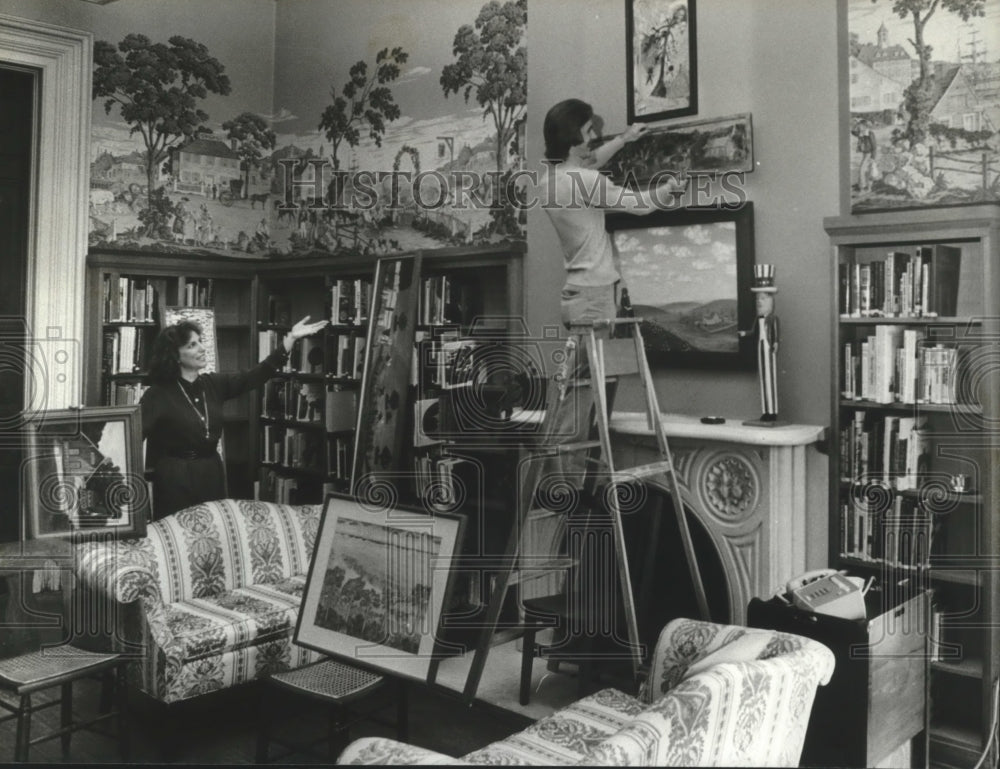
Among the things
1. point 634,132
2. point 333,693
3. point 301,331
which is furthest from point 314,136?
point 333,693

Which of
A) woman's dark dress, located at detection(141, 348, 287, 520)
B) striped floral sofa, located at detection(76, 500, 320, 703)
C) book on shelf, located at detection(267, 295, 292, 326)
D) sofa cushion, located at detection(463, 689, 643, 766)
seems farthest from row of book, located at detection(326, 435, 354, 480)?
sofa cushion, located at detection(463, 689, 643, 766)

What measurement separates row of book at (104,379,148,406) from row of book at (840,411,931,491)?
4348 millimetres

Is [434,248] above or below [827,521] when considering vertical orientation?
above

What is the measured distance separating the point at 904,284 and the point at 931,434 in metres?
0.60

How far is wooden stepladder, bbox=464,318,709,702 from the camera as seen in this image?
3.63 m

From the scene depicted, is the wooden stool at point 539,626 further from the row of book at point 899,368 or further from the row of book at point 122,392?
the row of book at point 122,392

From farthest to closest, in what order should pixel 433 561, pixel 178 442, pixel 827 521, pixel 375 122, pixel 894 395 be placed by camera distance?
pixel 375 122, pixel 178 442, pixel 827 521, pixel 894 395, pixel 433 561

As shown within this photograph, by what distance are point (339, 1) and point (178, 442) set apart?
312 centimetres

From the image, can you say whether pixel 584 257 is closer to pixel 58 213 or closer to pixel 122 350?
pixel 122 350

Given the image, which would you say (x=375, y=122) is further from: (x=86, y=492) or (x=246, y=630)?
(x=246, y=630)

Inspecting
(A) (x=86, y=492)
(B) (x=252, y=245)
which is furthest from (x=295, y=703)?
(B) (x=252, y=245)

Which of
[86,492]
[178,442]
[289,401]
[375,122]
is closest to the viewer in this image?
[86,492]

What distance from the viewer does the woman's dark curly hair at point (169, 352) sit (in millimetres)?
5828

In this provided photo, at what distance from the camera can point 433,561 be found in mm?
2980
